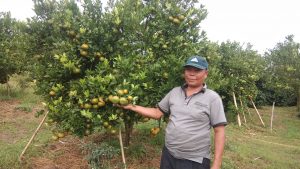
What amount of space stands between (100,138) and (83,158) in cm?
115

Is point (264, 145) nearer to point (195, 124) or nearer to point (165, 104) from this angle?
point (165, 104)

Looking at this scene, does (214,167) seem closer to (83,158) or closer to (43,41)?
(83,158)

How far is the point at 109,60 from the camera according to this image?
17.9ft

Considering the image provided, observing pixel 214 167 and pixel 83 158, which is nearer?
pixel 214 167

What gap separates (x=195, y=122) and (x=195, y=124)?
0.02m

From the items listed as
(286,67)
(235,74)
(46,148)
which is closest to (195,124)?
(46,148)

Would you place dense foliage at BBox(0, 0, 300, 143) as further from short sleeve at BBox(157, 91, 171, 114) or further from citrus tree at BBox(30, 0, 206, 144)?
short sleeve at BBox(157, 91, 171, 114)

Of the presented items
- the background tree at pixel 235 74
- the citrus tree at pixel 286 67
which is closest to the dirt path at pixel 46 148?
the background tree at pixel 235 74

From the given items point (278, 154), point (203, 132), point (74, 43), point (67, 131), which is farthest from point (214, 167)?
point (278, 154)

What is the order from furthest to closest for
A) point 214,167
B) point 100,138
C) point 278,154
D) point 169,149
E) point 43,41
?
point 278,154 < point 100,138 < point 43,41 < point 169,149 < point 214,167

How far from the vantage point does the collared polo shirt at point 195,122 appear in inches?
153

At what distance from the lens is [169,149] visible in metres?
4.18

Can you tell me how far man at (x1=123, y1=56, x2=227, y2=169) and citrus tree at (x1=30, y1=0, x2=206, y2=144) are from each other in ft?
2.85

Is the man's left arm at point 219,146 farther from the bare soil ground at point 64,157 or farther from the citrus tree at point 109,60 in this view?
the bare soil ground at point 64,157
